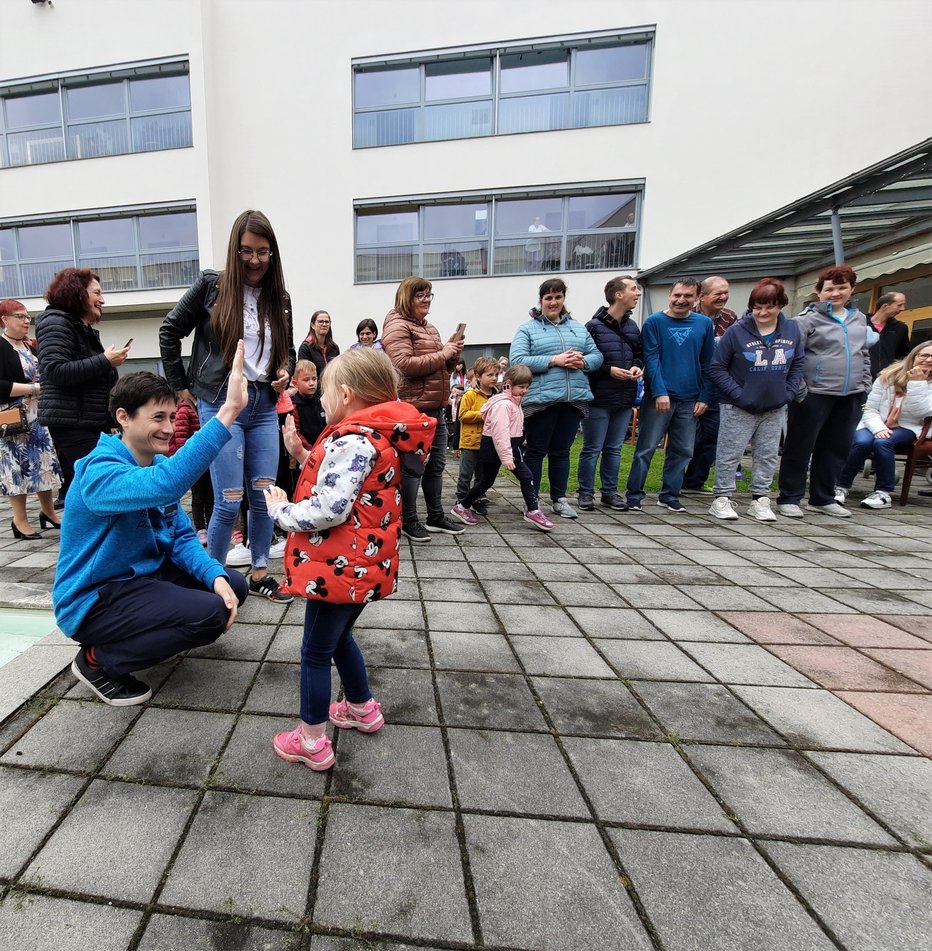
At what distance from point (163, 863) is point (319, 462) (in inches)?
42.6

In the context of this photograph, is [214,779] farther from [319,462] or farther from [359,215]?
[359,215]

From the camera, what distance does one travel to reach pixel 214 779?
1.56 m

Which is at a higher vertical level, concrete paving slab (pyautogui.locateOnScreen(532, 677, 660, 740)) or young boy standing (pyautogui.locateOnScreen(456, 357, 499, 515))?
young boy standing (pyautogui.locateOnScreen(456, 357, 499, 515))

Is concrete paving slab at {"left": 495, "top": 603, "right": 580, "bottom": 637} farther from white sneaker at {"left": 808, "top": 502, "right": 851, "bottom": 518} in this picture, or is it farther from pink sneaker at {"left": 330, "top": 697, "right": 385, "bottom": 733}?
white sneaker at {"left": 808, "top": 502, "right": 851, "bottom": 518}

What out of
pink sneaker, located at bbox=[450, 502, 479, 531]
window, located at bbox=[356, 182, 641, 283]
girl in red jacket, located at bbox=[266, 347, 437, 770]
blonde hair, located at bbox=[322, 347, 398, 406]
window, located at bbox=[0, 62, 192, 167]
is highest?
window, located at bbox=[0, 62, 192, 167]

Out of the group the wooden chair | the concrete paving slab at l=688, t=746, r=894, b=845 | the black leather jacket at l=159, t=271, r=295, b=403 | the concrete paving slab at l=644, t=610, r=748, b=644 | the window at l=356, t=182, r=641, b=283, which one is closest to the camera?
the concrete paving slab at l=688, t=746, r=894, b=845

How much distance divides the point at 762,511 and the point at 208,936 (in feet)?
17.0

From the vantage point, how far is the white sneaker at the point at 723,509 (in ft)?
16.3

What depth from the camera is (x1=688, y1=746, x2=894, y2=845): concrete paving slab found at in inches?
56.6

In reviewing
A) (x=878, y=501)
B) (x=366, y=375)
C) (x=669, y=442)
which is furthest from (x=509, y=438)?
(x=878, y=501)

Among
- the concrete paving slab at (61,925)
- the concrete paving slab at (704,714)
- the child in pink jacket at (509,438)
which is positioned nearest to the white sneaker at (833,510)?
the child in pink jacket at (509,438)

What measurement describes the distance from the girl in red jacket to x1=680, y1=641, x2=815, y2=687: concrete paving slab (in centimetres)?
156

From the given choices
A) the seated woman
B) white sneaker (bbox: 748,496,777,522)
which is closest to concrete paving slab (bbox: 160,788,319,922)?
white sneaker (bbox: 748,496,777,522)

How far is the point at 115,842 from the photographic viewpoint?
135cm
